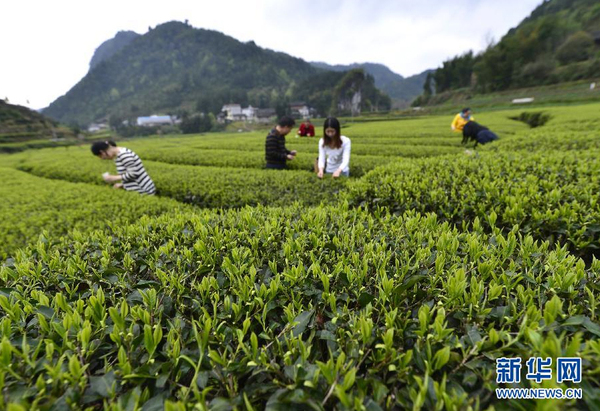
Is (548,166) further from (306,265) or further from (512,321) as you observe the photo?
(306,265)

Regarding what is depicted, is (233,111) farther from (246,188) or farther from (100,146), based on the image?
(246,188)

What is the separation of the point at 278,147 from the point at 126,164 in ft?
11.6

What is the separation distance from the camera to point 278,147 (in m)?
7.46

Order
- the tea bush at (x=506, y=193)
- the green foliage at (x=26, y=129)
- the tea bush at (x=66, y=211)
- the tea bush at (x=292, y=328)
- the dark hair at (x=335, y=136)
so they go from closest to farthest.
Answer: the tea bush at (x=292, y=328) → the tea bush at (x=506, y=193) → the tea bush at (x=66, y=211) → the dark hair at (x=335, y=136) → the green foliage at (x=26, y=129)

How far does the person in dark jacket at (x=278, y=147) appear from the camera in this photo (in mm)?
6789

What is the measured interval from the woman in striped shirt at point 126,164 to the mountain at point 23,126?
63.2m

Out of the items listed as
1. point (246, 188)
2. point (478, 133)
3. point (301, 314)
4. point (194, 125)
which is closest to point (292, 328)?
point (301, 314)

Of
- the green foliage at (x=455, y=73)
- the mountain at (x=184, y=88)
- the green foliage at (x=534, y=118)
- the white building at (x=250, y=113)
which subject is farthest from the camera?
the mountain at (x=184, y=88)

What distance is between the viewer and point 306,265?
2.02 meters

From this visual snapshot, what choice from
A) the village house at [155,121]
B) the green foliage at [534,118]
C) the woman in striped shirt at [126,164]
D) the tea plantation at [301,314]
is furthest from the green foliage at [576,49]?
the village house at [155,121]

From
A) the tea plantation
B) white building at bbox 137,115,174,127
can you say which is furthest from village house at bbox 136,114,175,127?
the tea plantation

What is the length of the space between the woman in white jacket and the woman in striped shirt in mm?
3994

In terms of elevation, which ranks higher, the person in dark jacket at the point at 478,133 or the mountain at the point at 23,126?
the mountain at the point at 23,126

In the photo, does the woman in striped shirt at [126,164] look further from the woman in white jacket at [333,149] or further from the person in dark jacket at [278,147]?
the woman in white jacket at [333,149]
